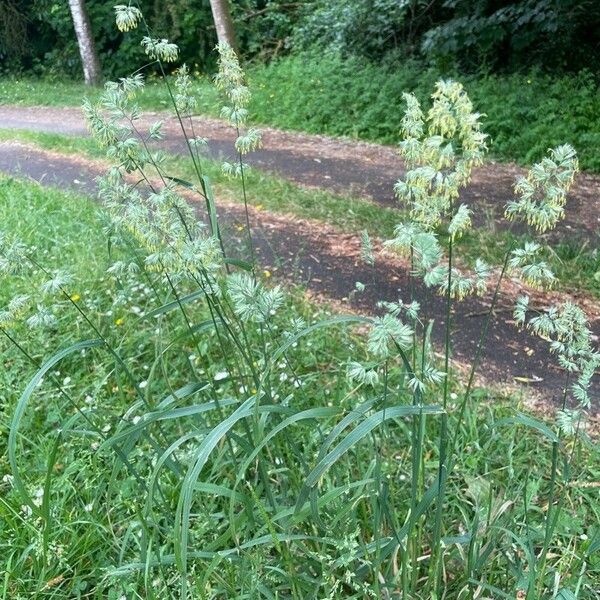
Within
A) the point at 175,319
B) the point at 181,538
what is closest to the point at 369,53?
the point at 175,319

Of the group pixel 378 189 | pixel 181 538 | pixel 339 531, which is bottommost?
pixel 378 189

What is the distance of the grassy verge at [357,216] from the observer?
167 inches

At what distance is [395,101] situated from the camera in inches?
355

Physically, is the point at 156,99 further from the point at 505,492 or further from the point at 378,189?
the point at 505,492

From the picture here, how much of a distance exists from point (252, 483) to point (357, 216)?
3381mm

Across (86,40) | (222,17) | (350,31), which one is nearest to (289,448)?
(222,17)

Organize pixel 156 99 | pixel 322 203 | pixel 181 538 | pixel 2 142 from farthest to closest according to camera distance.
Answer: pixel 156 99, pixel 2 142, pixel 322 203, pixel 181 538

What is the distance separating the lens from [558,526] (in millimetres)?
2213

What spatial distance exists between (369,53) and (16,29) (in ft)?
36.6

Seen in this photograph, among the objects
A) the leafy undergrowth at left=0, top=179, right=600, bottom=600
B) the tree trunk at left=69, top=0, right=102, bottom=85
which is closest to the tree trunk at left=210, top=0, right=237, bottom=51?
the tree trunk at left=69, top=0, right=102, bottom=85

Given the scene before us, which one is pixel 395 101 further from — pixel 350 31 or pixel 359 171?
pixel 350 31

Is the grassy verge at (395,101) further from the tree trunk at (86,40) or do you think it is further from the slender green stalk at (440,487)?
the slender green stalk at (440,487)

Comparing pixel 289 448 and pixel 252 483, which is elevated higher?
pixel 289 448

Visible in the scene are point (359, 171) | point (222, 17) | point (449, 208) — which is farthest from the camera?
point (222, 17)
